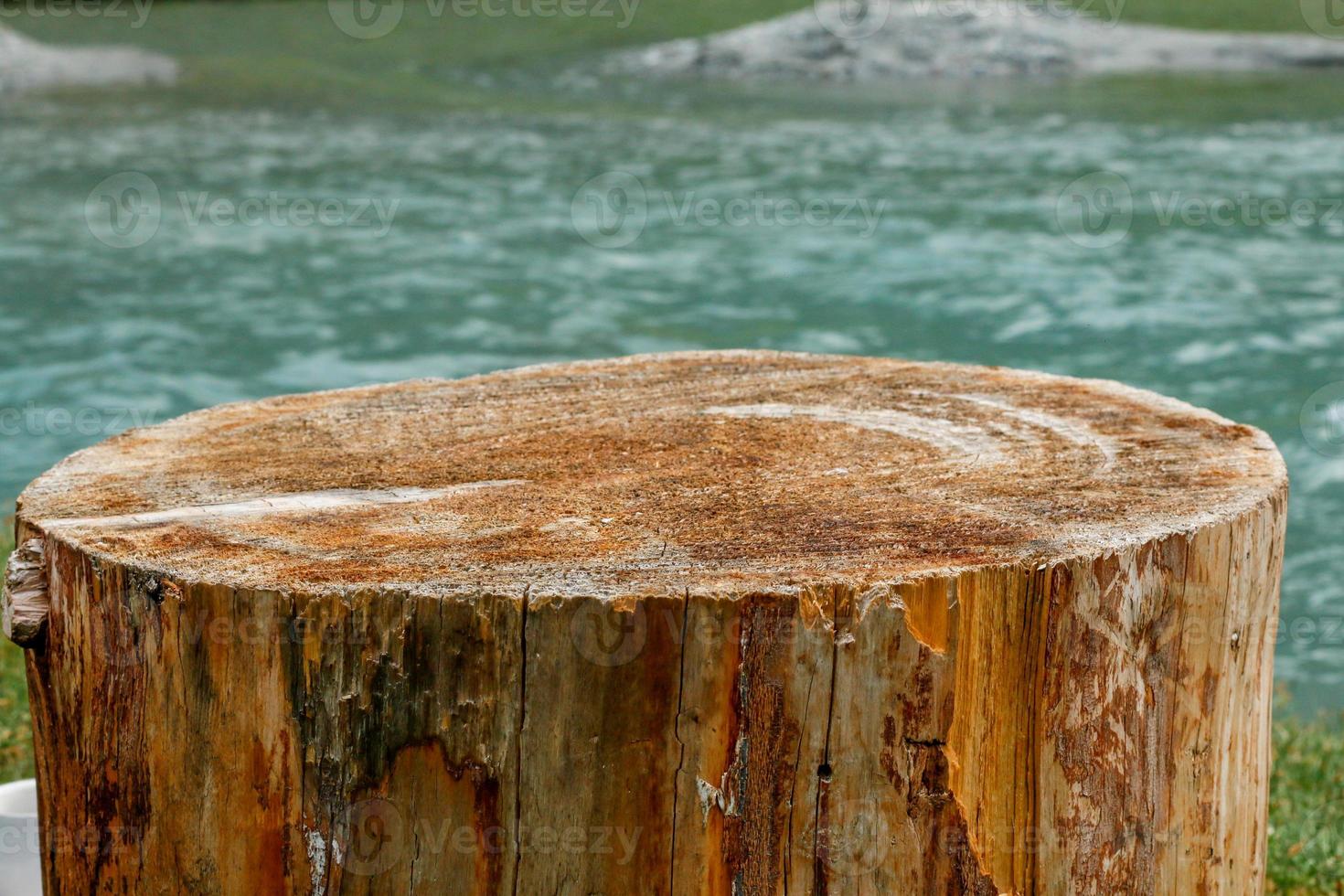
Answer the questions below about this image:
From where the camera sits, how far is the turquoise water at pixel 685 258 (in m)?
7.92

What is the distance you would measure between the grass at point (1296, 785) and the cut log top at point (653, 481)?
1.35 m

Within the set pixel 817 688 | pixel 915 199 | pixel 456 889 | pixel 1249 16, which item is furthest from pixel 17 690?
pixel 1249 16

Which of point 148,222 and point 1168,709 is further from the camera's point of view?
point 148,222

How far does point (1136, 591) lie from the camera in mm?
1869

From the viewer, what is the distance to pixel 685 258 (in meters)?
10.3

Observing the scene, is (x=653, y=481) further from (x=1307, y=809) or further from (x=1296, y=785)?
(x=1296, y=785)

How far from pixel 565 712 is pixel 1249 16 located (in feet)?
79.4

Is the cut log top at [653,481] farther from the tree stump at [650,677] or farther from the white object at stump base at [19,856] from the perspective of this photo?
the white object at stump base at [19,856]

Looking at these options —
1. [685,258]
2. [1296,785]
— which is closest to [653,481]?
[1296,785]

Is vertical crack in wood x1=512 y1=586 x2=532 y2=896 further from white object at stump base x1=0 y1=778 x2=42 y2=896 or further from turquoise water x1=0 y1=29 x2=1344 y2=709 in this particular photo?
turquoise water x1=0 y1=29 x2=1344 y2=709

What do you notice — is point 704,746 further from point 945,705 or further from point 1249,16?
point 1249,16

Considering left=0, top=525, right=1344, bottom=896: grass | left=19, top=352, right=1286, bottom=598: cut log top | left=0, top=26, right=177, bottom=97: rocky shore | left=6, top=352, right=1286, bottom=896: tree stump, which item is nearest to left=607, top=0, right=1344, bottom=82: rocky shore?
left=0, top=26, right=177, bottom=97: rocky shore

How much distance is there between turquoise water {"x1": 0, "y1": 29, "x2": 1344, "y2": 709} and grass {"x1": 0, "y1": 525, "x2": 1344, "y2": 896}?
809 millimetres

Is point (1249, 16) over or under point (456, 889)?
over
